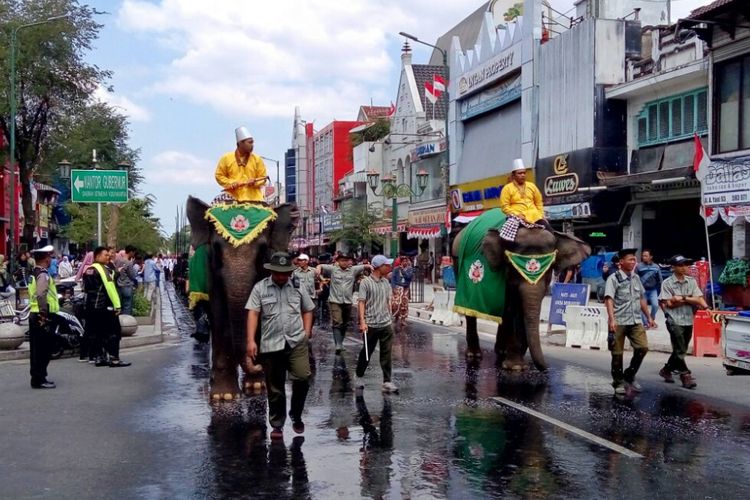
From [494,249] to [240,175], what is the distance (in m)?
3.62

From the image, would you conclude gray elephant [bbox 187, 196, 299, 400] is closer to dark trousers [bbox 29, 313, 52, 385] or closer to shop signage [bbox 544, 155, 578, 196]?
dark trousers [bbox 29, 313, 52, 385]

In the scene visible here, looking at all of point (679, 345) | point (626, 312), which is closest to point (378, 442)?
point (626, 312)

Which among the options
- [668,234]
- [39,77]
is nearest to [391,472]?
[668,234]

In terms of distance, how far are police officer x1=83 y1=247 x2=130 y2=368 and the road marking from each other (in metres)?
5.59

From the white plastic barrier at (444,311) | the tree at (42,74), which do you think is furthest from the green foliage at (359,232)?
the white plastic barrier at (444,311)

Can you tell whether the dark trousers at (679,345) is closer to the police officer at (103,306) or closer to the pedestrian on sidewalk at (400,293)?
the police officer at (103,306)

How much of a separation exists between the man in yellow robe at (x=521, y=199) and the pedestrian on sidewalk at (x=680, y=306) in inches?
73.0

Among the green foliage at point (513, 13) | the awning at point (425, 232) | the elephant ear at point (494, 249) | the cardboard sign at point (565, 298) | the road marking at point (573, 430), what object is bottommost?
the road marking at point (573, 430)

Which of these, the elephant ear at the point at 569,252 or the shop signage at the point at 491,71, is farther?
the shop signage at the point at 491,71

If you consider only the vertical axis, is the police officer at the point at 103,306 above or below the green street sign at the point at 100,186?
below

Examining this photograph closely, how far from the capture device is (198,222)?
9508mm

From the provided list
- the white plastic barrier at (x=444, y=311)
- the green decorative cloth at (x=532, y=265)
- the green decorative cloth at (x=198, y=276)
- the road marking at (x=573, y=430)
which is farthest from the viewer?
the white plastic barrier at (x=444, y=311)

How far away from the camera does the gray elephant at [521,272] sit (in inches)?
430

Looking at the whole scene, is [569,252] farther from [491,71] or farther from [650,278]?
[491,71]
